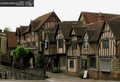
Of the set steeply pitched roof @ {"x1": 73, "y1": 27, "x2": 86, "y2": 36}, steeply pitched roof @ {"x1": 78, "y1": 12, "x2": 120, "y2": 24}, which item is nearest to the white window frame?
steeply pitched roof @ {"x1": 73, "y1": 27, "x2": 86, "y2": 36}

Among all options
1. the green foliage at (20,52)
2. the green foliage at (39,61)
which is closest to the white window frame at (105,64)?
the green foliage at (39,61)

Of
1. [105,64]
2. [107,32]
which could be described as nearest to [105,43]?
[107,32]

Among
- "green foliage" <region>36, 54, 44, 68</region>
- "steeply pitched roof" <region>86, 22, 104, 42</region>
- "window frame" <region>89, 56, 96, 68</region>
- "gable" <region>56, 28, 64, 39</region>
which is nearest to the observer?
"steeply pitched roof" <region>86, 22, 104, 42</region>

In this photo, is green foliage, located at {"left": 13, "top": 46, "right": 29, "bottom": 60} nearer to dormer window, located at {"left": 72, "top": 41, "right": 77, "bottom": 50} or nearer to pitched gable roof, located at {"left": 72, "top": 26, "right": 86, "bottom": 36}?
dormer window, located at {"left": 72, "top": 41, "right": 77, "bottom": 50}

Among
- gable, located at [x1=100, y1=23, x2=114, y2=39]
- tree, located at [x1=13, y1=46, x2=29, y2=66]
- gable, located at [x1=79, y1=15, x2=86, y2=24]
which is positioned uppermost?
gable, located at [x1=79, y1=15, x2=86, y2=24]

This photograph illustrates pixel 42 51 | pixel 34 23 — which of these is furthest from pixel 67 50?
pixel 34 23

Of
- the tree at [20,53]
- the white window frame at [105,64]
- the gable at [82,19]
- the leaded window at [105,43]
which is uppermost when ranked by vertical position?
the gable at [82,19]

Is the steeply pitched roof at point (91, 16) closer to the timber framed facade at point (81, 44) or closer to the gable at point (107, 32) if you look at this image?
the timber framed facade at point (81, 44)

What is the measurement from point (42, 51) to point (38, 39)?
3.66m

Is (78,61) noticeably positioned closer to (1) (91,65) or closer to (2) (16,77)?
(1) (91,65)

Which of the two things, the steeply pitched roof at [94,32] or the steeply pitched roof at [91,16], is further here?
the steeply pitched roof at [91,16]

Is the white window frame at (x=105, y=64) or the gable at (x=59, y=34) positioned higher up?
the gable at (x=59, y=34)

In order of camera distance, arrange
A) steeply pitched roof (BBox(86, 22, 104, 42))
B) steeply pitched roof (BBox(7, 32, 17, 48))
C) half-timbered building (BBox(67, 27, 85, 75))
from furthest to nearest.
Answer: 1. steeply pitched roof (BBox(7, 32, 17, 48))
2. half-timbered building (BBox(67, 27, 85, 75))
3. steeply pitched roof (BBox(86, 22, 104, 42))

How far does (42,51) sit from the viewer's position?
2926 inches
